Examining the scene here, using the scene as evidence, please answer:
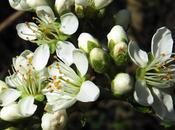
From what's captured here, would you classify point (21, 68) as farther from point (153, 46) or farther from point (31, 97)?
point (153, 46)

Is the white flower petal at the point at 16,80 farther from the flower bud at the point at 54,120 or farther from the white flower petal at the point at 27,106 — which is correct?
the flower bud at the point at 54,120

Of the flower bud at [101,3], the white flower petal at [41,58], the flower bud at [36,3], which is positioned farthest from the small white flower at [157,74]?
the flower bud at [36,3]

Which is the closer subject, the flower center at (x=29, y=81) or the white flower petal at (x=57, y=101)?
the white flower petal at (x=57, y=101)

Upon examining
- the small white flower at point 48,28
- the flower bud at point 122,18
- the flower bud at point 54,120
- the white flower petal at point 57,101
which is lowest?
the flower bud at point 54,120

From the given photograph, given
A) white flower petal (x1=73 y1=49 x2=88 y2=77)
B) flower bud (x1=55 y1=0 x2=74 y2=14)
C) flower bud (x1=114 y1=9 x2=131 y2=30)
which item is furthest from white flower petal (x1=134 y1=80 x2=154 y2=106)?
flower bud (x1=55 y1=0 x2=74 y2=14)

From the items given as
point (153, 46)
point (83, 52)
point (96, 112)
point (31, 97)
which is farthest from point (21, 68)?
point (96, 112)
